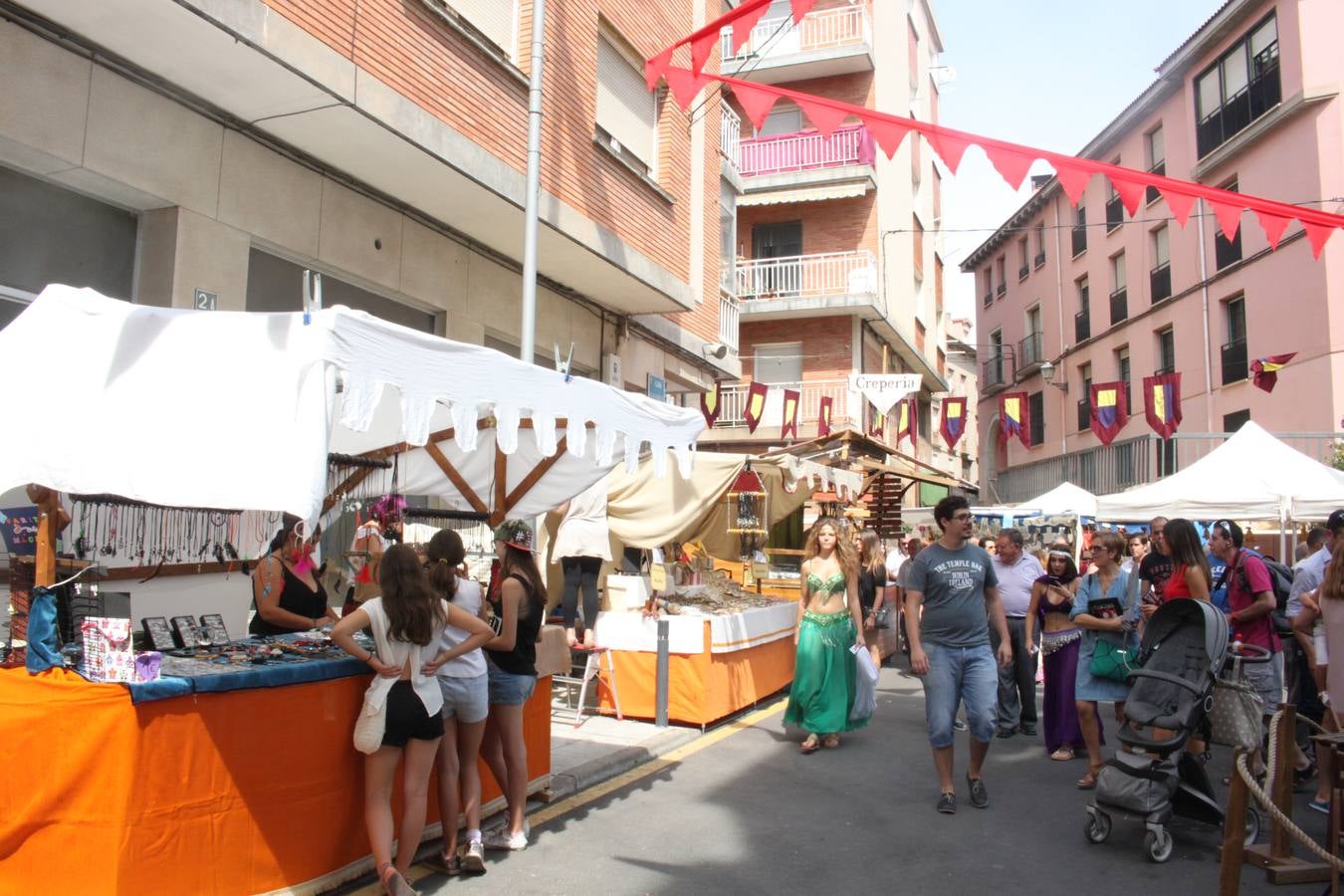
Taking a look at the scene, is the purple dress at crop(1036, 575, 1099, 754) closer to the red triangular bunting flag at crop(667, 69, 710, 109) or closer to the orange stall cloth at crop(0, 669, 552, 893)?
the red triangular bunting flag at crop(667, 69, 710, 109)

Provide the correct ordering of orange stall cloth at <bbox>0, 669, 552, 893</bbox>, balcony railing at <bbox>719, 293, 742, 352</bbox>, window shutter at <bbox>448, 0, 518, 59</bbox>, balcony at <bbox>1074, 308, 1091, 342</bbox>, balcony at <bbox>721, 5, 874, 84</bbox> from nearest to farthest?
orange stall cloth at <bbox>0, 669, 552, 893</bbox> → window shutter at <bbox>448, 0, 518, 59</bbox> → balcony railing at <bbox>719, 293, 742, 352</bbox> → balcony at <bbox>721, 5, 874, 84</bbox> → balcony at <bbox>1074, 308, 1091, 342</bbox>

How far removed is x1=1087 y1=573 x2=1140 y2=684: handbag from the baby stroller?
2.52 ft

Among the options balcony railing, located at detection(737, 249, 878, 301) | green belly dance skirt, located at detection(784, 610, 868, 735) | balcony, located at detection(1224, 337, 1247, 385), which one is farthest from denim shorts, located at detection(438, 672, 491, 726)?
balcony, located at detection(1224, 337, 1247, 385)

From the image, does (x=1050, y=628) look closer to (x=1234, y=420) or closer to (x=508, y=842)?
(x=508, y=842)

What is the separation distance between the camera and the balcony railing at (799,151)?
2627 cm

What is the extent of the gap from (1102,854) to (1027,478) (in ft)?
108

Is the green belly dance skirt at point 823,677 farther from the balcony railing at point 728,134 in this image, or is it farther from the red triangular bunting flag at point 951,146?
the balcony railing at point 728,134

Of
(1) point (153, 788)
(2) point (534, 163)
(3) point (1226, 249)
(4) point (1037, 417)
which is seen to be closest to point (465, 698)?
(1) point (153, 788)

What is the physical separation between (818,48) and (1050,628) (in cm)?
2259

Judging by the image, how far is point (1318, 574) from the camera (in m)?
7.25

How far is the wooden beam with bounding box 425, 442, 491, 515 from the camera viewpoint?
729 centimetres

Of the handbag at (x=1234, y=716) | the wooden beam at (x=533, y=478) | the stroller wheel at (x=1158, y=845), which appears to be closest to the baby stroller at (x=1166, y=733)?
the stroller wheel at (x=1158, y=845)

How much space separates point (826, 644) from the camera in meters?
8.17

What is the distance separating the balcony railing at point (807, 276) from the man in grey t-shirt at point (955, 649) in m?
19.8
